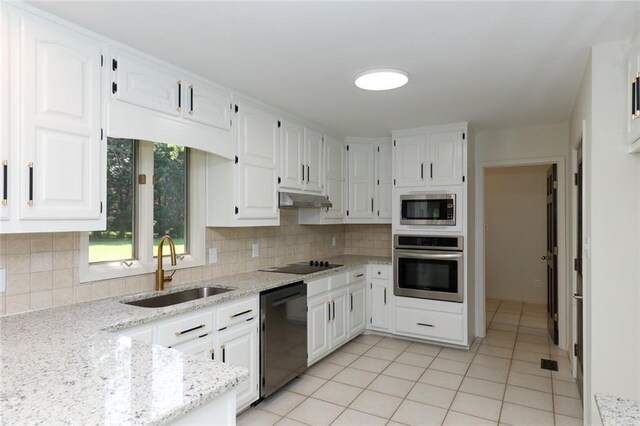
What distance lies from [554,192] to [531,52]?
2.45m

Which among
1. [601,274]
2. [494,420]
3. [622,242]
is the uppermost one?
[622,242]

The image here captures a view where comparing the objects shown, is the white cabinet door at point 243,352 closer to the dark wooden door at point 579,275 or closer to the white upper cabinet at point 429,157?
the white upper cabinet at point 429,157

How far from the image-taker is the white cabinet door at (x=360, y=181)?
15.5ft

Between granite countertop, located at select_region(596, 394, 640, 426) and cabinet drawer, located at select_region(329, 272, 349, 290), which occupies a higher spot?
cabinet drawer, located at select_region(329, 272, 349, 290)

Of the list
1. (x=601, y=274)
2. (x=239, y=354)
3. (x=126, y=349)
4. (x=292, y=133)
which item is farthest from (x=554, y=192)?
(x=126, y=349)

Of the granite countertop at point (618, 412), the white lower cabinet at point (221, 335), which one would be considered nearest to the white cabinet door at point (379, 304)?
the white lower cabinet at point (221, 335)

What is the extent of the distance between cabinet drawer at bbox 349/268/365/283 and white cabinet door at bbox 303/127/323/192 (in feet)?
3.27

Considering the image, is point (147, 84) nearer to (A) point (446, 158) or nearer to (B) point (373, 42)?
(B) point (373, 42)

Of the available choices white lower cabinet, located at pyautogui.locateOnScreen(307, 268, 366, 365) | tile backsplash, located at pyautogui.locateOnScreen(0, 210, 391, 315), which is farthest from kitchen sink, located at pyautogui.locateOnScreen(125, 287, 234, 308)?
white lower cabinet, located at pyautogui.locateOnScreen(307, 268, 366, 365)

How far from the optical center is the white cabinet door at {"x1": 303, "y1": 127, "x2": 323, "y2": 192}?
12.9ft

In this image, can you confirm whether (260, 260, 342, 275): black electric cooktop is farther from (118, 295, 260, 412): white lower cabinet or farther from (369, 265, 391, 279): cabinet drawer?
(118, 295, 260, 412): white lower cabinet

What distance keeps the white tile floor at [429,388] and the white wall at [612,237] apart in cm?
73

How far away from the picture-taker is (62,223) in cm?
188

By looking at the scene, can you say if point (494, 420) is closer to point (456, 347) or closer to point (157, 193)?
point (456, 347)
